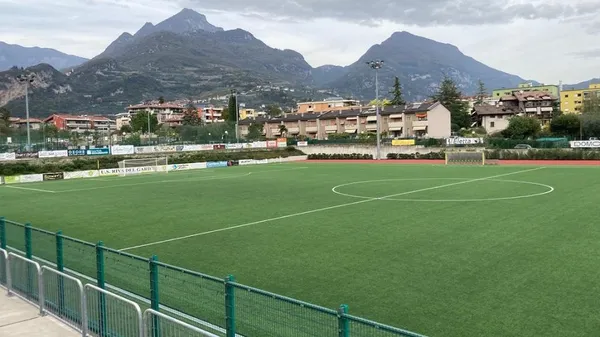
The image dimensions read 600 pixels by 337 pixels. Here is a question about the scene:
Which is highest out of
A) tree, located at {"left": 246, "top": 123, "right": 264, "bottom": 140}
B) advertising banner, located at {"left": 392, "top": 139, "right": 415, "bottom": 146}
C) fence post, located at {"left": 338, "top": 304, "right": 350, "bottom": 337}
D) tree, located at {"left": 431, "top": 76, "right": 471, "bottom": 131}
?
tree, located at {"left": 431, "top": 76, "right": 471, "bottom": 131}

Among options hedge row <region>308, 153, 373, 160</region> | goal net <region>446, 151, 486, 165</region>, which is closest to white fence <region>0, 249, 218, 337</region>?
goal net <region>446, 151, 486, 165</region>

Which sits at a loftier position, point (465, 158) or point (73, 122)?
point (73, 122)

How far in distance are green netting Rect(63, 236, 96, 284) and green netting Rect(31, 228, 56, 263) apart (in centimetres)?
30

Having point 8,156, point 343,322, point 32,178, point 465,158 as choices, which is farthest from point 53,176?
point 343,322

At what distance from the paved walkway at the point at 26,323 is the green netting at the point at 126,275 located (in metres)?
1.40

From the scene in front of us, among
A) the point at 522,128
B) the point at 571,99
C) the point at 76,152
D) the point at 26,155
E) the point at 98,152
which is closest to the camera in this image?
the point at 26,155

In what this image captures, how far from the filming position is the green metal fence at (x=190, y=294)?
679 centimetres

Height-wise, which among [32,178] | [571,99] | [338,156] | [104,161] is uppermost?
[571,99]

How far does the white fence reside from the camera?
6.75 m

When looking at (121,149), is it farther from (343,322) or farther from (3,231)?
(343,322)

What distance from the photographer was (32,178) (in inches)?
1870

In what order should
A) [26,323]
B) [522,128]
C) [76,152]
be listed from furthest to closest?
1. [522,128]
2. [76,152]
3. [26,323]

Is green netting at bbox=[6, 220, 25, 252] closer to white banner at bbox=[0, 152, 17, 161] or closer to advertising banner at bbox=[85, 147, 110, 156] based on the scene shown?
white banner at bbox=[0, 152, 17, 161]

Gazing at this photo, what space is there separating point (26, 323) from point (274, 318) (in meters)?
4.30
